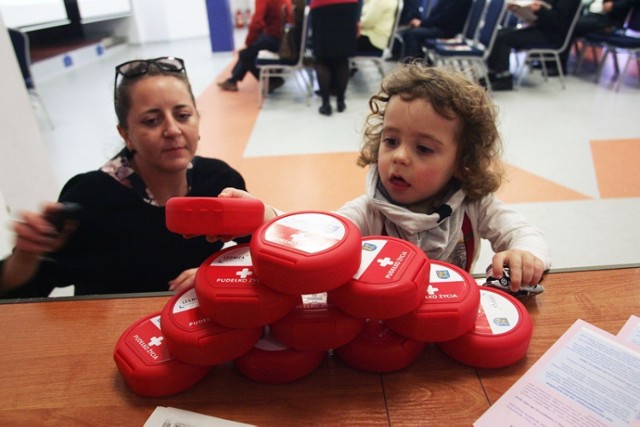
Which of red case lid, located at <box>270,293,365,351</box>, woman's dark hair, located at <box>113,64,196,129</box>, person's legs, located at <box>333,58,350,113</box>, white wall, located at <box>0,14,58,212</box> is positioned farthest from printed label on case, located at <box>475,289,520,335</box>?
person's legs, located at <box>333,58,350,113</box>

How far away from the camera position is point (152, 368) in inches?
26.9

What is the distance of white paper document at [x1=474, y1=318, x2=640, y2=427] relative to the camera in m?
0.62

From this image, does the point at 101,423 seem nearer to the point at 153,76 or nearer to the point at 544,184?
the point at 153,76

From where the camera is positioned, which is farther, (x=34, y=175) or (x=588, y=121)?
(x=588, y=121)

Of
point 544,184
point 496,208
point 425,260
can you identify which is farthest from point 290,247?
point 544,184

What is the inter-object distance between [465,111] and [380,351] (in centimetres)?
70

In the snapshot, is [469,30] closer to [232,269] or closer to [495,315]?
[495,315]

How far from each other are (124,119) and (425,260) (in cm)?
100

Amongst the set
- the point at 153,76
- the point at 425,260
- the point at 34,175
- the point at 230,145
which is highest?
the point at 153,76

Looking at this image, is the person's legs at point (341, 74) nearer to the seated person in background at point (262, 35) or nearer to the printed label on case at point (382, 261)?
the seated person in background at point (262, 35)

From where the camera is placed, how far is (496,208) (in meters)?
1.20

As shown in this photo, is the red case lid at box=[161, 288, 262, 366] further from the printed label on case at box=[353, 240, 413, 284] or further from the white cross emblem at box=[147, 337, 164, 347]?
the printed label on case at box=[353, 240, 413, 284]

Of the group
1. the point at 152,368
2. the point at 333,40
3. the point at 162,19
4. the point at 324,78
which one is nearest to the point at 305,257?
the point at 152,368

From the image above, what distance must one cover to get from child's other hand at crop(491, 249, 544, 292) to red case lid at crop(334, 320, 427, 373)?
28cm
